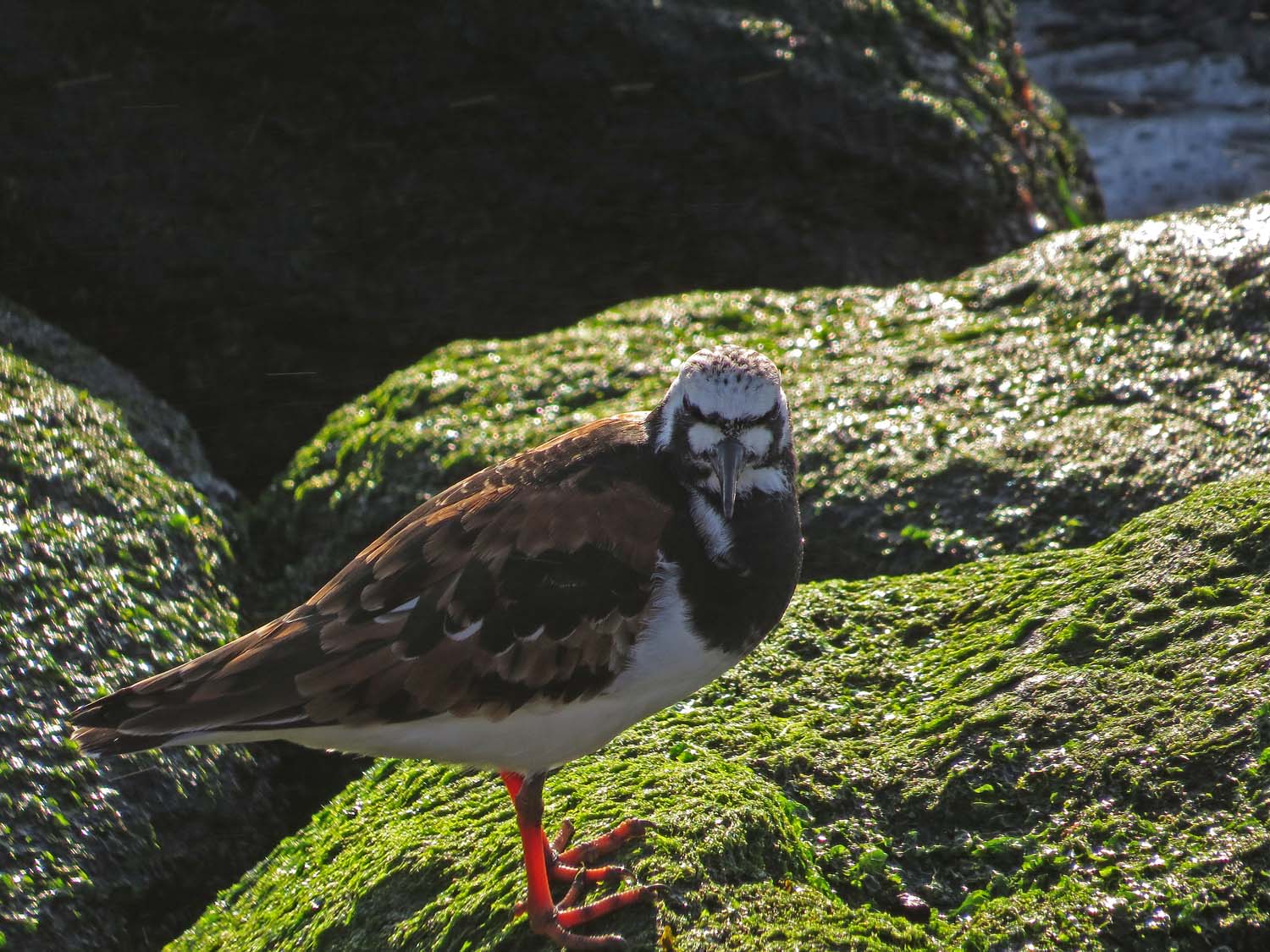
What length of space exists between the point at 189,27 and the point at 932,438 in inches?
185

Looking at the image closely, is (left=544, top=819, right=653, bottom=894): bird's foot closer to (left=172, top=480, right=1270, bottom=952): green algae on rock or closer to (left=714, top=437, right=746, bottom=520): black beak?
(left=172, top=480, right=1270, bottom=952): green algae on rock

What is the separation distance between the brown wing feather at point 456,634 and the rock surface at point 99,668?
79 cm

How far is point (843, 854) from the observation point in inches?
145

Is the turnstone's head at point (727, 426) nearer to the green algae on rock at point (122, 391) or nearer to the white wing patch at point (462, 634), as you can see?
the white wing patch at point (462, 634)

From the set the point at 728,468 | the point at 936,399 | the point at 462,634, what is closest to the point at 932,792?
the point at 728,468

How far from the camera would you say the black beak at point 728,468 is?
3.79 m

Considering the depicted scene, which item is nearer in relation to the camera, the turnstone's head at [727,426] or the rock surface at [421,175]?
the turnstone's head at [727,426]

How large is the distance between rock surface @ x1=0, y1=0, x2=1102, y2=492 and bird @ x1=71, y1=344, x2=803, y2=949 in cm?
403

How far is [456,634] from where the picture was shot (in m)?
3.74

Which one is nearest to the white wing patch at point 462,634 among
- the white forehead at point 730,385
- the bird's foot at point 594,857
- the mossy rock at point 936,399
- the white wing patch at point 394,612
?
the white wing patch at point 394,612

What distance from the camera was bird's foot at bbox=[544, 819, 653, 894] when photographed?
368 cm

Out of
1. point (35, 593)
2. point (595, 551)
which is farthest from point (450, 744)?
point (35, 593)

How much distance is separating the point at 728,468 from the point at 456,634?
0.93 meters

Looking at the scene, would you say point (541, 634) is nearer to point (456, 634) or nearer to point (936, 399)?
point (456, 634)
